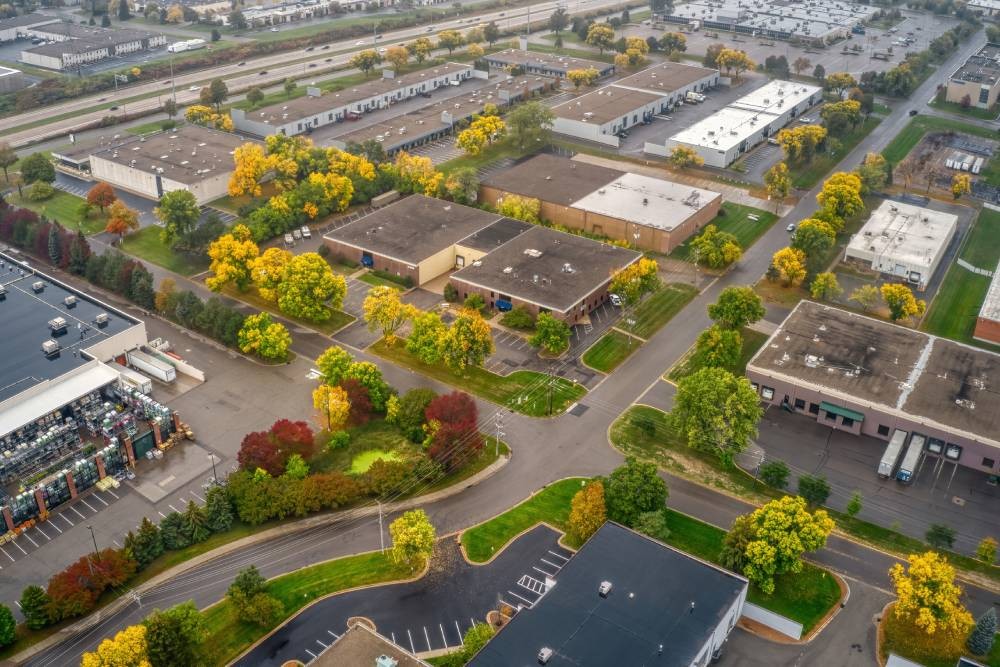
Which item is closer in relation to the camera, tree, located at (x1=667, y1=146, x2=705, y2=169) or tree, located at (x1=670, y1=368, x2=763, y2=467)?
tree, located at (x1=670, y1=368, x2=763, y2=467)

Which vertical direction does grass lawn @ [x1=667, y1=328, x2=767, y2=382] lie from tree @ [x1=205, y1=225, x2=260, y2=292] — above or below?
below

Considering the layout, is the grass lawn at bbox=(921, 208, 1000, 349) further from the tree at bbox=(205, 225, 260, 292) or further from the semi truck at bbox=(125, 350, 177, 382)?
the semi truck at bbox=(125, 350, 177, 382)

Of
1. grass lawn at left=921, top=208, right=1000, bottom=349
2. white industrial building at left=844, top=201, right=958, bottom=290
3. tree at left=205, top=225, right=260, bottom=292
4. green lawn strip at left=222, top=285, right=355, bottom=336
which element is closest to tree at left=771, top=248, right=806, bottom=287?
white industrial building at left=844, top=201, right=958, bottom=290

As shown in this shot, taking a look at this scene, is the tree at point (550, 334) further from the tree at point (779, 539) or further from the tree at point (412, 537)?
the tree at point (779, 539)

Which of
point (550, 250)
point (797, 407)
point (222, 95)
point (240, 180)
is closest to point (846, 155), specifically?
point (550, 250)

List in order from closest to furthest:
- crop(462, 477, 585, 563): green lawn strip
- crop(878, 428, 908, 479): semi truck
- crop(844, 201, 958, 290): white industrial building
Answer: crop(462, 477, 585, 563): green lawn strip < crop(878, 428, 908, 479): semi truck < crop(844, 201, 958, 290): white industrial building

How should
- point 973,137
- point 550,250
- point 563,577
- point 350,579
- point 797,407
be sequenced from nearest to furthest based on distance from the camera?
point 563,577, point 350,579, point 797,407, point 550,250, point 973,137

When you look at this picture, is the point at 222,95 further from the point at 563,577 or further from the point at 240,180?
the point at 563,577
